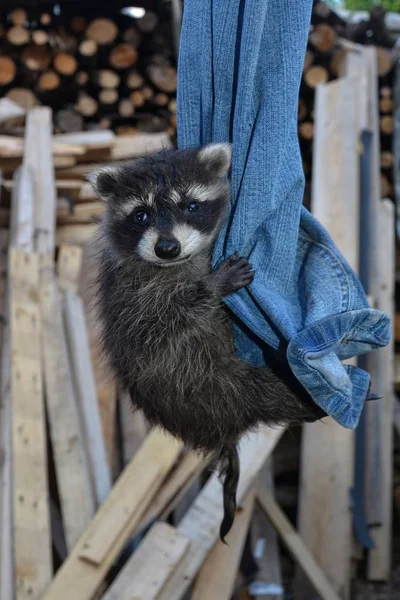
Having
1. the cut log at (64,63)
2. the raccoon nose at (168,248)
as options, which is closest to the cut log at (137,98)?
the cut log at (64,63)

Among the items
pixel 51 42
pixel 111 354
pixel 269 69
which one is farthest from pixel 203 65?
pixel 51 42

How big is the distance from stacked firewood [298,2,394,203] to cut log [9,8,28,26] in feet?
7.00

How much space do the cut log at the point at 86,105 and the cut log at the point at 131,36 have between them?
528 millimetres

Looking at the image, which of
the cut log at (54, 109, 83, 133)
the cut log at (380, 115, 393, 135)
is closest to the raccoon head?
the cut log at (54, 109, 83, 133)

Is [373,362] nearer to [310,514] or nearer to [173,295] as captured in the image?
[310,514]

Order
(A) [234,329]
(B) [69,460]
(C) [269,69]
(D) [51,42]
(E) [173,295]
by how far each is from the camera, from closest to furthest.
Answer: (C) [269,69] < (A) [234,329] < (E) [173,295] < (B) [69,460] < (D) [51,42]

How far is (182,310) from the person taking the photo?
2035 millimetres

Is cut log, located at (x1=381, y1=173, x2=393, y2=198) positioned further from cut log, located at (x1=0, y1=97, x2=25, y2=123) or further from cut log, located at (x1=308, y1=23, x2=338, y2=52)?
cut log, located at (x1=0, y1=97, x2=25, y2=123)

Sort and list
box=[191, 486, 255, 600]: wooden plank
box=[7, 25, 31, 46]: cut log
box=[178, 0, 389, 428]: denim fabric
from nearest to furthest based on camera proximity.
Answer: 1. box=[178, 0, 389, 428]: denim fabric
2. box=[191, 486, 255, 600]: wooden plank
3. box=[7, 25, 31, 46]: cut log

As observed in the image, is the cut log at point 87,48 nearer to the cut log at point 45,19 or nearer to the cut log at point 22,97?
the cut log at point 45,19

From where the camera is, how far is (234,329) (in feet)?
6.39

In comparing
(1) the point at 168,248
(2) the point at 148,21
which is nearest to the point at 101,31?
(2) the point at 148,21

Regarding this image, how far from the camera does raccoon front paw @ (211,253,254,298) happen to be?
72.2 inches

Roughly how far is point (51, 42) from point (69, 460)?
3266mm
